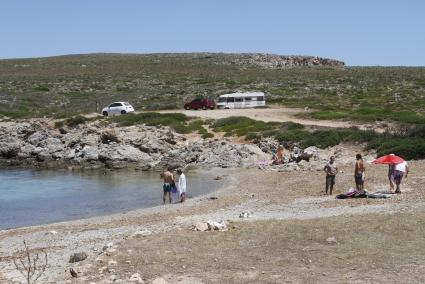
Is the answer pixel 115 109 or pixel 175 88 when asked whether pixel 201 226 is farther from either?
pixel 175 88

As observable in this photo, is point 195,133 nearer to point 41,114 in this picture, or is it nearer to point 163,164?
point 163,164

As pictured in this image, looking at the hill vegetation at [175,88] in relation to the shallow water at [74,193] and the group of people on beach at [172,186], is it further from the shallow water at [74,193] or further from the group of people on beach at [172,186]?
the group of people on beach at [172,186]

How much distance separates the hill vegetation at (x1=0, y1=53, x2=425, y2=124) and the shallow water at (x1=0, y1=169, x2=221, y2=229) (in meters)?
18.7

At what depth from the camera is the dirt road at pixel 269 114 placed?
163 feet

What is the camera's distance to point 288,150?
42688 millimetres

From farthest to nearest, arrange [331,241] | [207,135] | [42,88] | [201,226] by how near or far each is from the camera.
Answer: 1. [42,88]
2. [207,135]
3. [201,226]
4. [331,241]

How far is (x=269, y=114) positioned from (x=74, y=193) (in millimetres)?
27304

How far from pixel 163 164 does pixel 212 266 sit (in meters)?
27.9

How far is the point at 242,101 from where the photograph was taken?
6594 centimetres

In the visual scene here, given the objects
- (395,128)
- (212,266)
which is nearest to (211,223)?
(212,266)

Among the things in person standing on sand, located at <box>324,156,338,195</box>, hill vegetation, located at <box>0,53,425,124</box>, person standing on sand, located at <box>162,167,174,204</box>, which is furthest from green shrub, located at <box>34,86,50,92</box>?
person standing on sand, located at <box>324,156,338,195</box>

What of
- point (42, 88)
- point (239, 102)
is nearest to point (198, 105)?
point (239, 102)

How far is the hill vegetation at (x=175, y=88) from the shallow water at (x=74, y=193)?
18.7 metres

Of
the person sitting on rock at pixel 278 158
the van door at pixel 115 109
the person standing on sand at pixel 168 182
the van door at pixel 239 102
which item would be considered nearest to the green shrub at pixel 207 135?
the person sitting on rock at pixel 278 158
